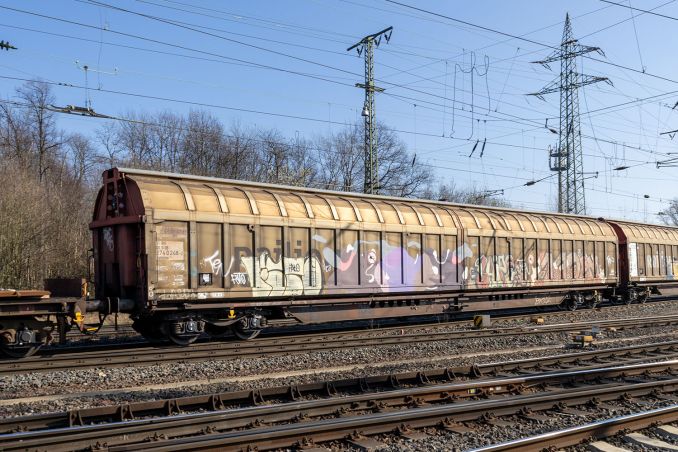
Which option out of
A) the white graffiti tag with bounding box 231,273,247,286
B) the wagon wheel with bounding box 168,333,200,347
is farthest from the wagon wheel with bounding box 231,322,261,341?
the wagon wheel with bounding box 168,333,200,347

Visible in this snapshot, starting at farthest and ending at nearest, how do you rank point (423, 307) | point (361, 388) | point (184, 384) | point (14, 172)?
point (14, 172), point (423, 307), point (184, 384), point (361, 388)

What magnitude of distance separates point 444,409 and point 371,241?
383 inches

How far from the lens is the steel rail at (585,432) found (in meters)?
6.14

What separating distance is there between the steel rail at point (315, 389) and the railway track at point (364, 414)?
46mm

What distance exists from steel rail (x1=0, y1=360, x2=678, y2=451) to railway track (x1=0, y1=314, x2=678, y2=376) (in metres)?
4.93

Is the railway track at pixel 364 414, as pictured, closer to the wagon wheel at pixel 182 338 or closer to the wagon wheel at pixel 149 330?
the wagon wheel at pixel 182 338

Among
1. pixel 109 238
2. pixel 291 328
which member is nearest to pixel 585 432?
pixel 109 238

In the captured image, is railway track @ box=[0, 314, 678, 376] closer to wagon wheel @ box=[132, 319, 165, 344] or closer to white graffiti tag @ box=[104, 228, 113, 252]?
wagon wheel @ box=[132, 319, 165, 344]

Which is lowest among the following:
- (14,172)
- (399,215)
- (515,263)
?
(515,263)

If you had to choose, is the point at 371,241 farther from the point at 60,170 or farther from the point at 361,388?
the point at 60,170

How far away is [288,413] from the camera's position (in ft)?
24.2

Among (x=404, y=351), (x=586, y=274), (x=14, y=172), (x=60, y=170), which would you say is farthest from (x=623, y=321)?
(x=60, y=170)

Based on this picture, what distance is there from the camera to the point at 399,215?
59.1ft

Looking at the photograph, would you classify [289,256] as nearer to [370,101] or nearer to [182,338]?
[182,338]
